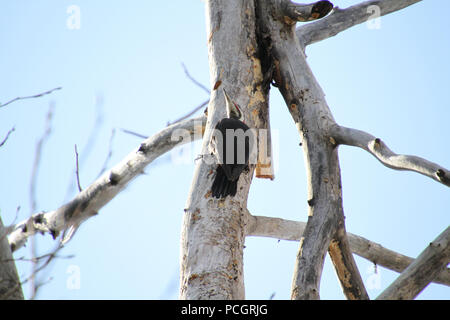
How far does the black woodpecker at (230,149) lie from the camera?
3.29 m

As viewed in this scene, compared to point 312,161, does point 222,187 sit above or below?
below

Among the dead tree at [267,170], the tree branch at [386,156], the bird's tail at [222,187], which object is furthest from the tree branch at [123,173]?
the tree branch at [386,156]

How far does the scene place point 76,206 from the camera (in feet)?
13.3

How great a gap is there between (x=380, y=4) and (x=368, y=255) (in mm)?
2281

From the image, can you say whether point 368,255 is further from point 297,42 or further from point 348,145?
point 297,42

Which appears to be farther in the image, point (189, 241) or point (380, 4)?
point (380, 4)

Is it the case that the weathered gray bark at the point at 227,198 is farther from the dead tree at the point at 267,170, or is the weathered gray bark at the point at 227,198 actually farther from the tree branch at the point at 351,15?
the tree branch at the point at 351,15

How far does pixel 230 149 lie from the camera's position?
3.53 meters

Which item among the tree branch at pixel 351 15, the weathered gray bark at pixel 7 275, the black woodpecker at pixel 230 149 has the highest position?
the tree branch at pixel 351 15

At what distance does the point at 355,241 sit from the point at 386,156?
1.23 metres

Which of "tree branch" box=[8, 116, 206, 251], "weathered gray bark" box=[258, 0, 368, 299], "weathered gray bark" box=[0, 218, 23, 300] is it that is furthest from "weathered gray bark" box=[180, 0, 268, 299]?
"weathered gray bark" box=[0, 218, 23, 300]

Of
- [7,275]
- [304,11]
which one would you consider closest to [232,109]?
[304,11]

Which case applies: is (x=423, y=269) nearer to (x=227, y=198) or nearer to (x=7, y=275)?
(x=227, y=198)
